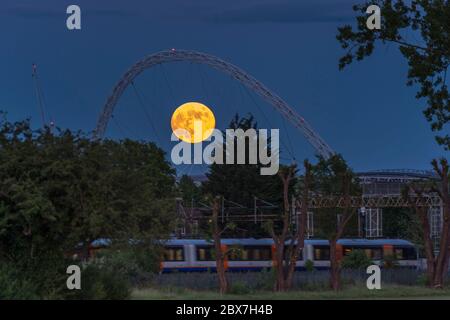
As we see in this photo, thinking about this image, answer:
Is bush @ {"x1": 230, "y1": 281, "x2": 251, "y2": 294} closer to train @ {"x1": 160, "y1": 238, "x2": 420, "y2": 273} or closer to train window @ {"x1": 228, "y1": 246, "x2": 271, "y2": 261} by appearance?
train @ {"x1": 160, "y1": 238, "x2": 420, "y2": 273}

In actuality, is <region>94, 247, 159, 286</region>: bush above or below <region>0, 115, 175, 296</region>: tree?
below

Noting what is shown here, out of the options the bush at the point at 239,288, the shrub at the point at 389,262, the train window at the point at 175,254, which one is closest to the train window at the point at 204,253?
the train window at the point at 175,254

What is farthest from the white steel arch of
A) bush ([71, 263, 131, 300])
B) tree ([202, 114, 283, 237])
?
bush ([71, 263, 131, 300])

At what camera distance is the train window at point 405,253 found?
82.1m

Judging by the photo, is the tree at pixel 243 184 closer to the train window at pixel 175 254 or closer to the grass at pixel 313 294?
the train window at pixel 175 254

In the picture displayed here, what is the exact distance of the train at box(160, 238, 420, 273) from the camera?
244 ft

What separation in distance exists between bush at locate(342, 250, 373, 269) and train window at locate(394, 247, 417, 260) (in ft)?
40.7

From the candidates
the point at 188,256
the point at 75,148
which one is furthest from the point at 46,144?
the point at 188,256

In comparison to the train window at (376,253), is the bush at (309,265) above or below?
below

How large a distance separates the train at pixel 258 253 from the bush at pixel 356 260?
2.83 meters

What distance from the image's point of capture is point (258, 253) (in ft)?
256

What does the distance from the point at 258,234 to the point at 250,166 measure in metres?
9.22

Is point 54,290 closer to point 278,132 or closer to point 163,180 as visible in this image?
point 163,180

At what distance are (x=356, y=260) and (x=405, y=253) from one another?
14014 millimetres
